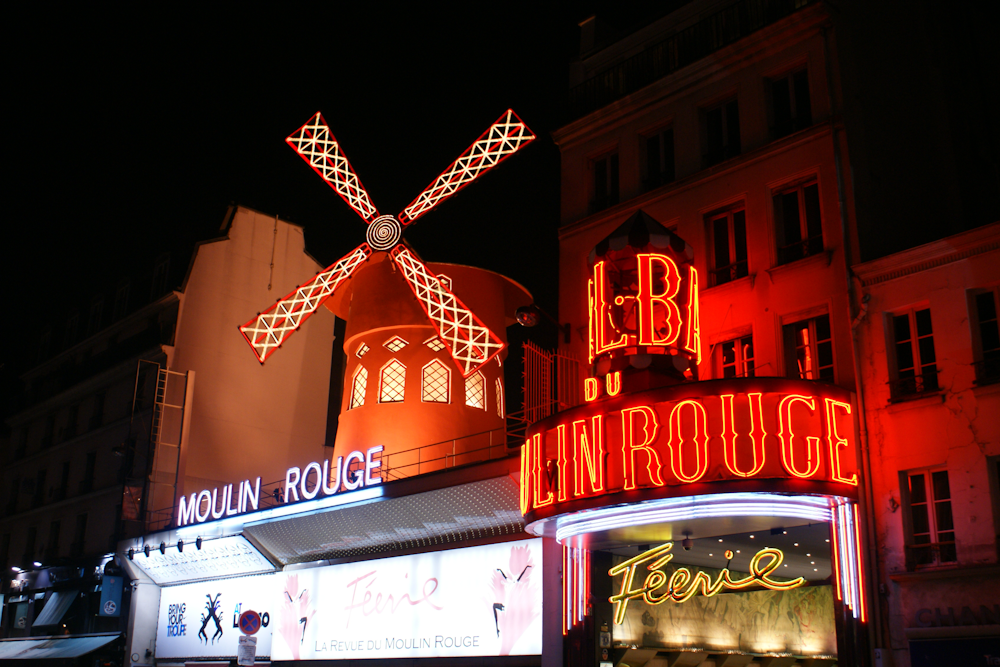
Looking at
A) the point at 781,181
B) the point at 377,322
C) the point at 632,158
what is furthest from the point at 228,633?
the point at 781,181

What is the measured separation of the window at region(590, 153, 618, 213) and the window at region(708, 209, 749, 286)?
5.76ft

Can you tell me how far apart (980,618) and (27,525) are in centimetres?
2399

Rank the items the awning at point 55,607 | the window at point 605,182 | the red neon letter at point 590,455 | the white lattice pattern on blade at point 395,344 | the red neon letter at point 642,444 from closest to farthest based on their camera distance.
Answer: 1. the red neon letter at point 642,444
2. the red neon letter at point 590,455
3. the window at point 605,182
4. the white lattice pattern on blade at point 395,344
5. the awning at point 55,607

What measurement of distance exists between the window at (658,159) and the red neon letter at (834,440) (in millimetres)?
4061

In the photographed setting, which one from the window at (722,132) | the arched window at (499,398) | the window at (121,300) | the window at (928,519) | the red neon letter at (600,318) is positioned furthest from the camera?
the window at (121,300)

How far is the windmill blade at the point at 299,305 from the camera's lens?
16516 mm

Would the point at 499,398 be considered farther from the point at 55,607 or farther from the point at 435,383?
the point at 55,607

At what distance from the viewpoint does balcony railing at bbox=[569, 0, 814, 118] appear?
1122 cm

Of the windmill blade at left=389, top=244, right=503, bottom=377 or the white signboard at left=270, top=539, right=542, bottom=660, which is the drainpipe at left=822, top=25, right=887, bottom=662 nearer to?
the white signboard at left=270, top=539, right=542, bottom=660

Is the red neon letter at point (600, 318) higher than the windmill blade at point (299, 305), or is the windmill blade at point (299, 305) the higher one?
the windmill blade at point (299, 305)

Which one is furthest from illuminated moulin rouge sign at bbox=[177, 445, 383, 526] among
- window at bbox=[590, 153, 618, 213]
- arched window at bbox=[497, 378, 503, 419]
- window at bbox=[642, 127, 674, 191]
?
window at bbox=[642, 127, 674, 191]

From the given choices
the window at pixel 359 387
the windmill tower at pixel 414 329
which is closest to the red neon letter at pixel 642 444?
the windmill tower at pixel 414 329

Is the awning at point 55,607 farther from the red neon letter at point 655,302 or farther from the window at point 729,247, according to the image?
the window at point 729,247

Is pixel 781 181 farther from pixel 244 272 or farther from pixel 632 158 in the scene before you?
pixel 244 272
